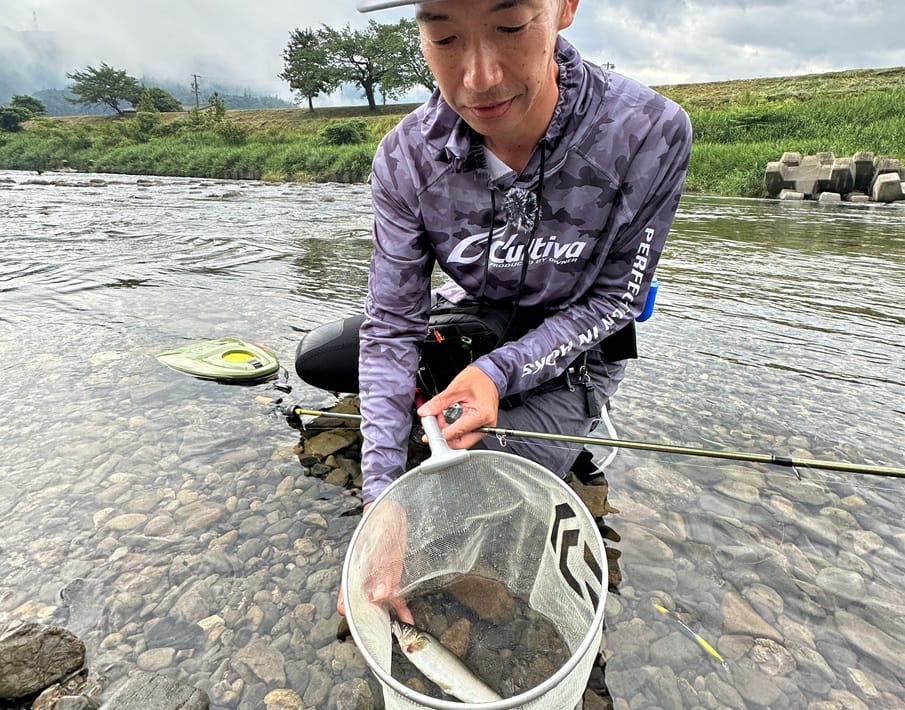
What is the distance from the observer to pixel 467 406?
1.66m

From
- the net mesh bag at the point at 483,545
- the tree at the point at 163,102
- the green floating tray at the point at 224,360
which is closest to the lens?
the net mesh bag at the point at 483,545

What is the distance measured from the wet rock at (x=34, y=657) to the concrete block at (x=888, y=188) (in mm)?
→ 18515

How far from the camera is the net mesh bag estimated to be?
125 cm

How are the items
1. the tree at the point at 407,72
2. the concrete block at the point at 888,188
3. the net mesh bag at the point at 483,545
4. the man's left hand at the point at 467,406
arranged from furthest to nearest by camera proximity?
the tree at the point at 407,72, the concrete block at the point at 888,188, the man's left hand at the point at 467,406, the net mesh bag at the point at 483,545

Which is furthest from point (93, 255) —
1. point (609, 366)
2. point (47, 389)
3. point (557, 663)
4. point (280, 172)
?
point (280, 172)

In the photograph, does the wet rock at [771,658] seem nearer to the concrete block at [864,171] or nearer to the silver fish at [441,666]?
the silver fish at [441,666]

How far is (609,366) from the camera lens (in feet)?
7.79

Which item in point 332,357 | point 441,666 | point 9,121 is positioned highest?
point 9,121

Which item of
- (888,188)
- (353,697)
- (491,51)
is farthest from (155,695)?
(888,188)

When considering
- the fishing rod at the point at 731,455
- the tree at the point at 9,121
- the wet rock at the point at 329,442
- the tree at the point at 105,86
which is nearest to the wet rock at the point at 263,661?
the fishing rod at the point at 731,455

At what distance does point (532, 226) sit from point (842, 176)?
17488 millimetres

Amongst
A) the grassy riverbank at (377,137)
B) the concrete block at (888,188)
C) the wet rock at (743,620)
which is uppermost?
the grassy riverbank at (377,137)

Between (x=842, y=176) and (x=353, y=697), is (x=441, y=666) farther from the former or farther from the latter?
(x=842, y=176)

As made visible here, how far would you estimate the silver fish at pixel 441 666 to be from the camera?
1409mm
